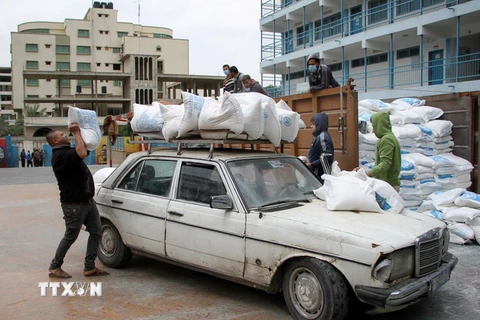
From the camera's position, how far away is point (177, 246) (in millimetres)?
4914

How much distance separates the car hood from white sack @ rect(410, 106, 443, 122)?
410 cm

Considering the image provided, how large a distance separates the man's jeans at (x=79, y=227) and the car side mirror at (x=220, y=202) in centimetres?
174

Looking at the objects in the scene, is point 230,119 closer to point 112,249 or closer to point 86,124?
point 86,124

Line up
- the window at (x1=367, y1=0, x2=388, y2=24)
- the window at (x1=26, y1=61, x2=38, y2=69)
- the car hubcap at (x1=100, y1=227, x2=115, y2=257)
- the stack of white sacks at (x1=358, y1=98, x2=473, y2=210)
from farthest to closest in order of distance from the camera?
the window at (x1=26, y1=61, x2=38, y2=69)
the window at (x1=367, y1=0, x2=388, y2=24)
the stack of white sacks at (x1=358, y1=98, x2=473, y2=210)
the car hubcap at (x1=100, y1=227, x2=115, y2=257)

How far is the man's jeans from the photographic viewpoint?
5.24 meters

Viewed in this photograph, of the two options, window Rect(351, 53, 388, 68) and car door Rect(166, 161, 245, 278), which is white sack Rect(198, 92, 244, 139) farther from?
window Rect(351, 53, 388, 68)

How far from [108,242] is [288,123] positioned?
2.70 metres

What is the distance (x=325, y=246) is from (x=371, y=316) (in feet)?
3.16

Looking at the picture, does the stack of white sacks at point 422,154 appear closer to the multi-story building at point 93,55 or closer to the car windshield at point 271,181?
the car windshield at point 271,181

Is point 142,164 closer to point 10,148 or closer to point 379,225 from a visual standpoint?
point 379,225

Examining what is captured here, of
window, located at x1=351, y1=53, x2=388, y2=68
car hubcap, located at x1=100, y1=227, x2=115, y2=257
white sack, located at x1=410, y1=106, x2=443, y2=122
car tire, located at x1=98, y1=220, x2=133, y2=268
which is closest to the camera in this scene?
car tire, located at x1=98, y1=220, x2=133, y2=268

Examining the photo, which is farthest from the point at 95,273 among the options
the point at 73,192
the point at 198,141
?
→ the point at 198,141

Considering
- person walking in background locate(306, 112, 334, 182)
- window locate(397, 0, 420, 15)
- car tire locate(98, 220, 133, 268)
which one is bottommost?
car tire locate(98, 220, 133, 268)

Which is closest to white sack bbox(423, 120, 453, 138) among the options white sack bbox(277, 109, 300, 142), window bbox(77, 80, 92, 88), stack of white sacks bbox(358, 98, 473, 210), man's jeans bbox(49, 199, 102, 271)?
stack of white sacks bbox(358, 98, 473, 210)
